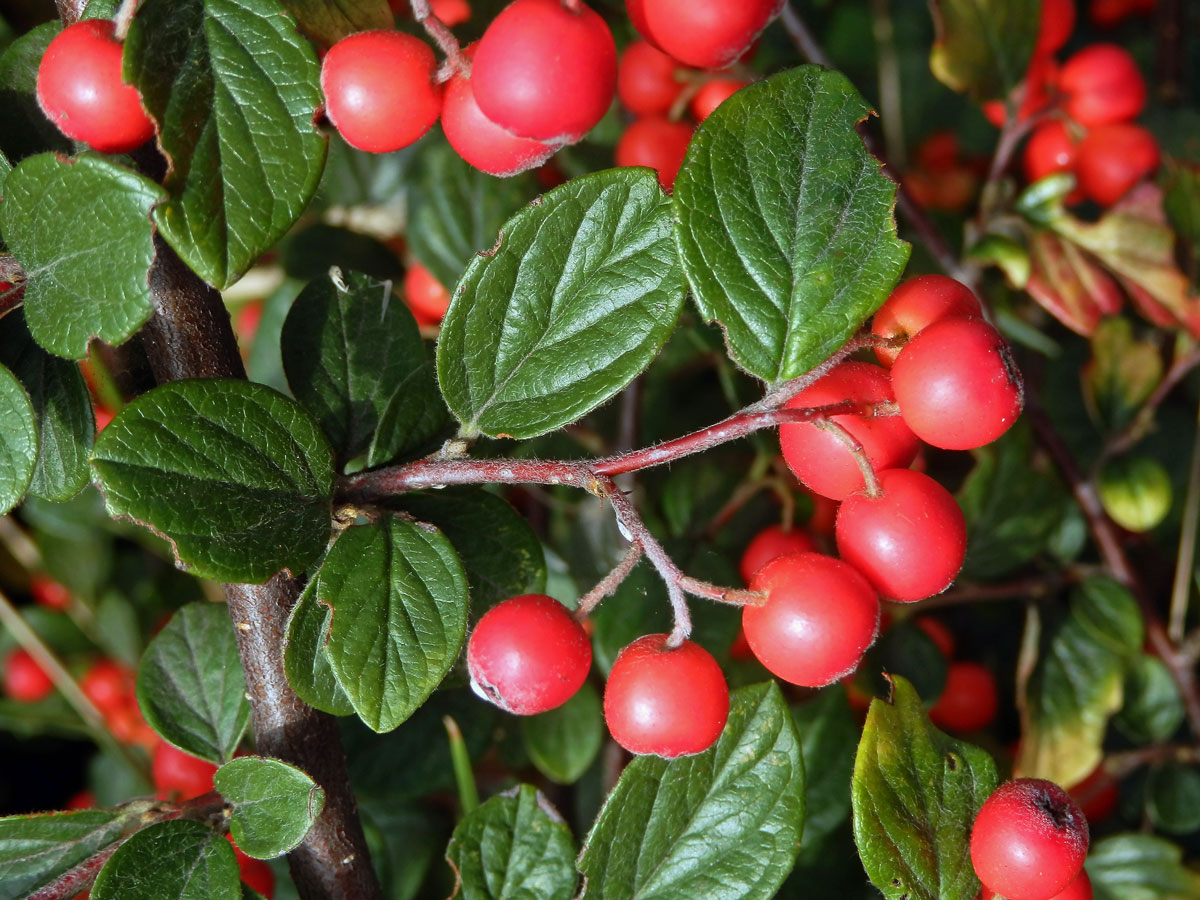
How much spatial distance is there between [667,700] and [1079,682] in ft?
3.79

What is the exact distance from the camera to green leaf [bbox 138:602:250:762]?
114 cm

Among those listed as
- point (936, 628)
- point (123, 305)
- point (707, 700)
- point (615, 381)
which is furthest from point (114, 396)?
point (936, 628)

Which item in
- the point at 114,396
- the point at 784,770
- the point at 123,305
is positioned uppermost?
the point at 123,305

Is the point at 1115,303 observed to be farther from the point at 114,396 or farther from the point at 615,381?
the point at 114,396

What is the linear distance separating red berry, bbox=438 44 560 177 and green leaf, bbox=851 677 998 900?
640 millimetres

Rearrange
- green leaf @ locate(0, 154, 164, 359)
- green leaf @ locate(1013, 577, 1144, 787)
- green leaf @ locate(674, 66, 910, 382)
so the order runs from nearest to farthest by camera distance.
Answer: green leaf @ locate(0, 154, 164, 359) → green leaf @ locate(674, 66, 910, 382) → green leaf @ locate(1013, 577, 1144, 787)

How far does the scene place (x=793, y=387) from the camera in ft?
3.04

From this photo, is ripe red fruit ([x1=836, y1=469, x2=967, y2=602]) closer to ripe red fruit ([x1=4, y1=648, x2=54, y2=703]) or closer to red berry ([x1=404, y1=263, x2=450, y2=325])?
red berry ([x1=404, y1=263, x2=450, y2=325])

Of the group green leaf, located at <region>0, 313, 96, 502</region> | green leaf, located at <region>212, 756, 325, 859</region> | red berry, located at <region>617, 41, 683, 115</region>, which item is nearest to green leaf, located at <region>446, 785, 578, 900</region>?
green leaf, located at <region>212, 756, 325, 859</region>

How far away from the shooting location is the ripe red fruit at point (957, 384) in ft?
2.72

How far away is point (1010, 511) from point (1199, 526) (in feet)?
1.79

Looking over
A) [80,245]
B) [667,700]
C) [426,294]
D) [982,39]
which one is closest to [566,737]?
[667,700]

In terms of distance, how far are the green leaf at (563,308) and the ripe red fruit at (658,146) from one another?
19.0 inches

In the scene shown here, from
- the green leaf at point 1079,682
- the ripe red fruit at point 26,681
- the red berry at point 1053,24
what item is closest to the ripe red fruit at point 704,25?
the red berry at point 1053,24
